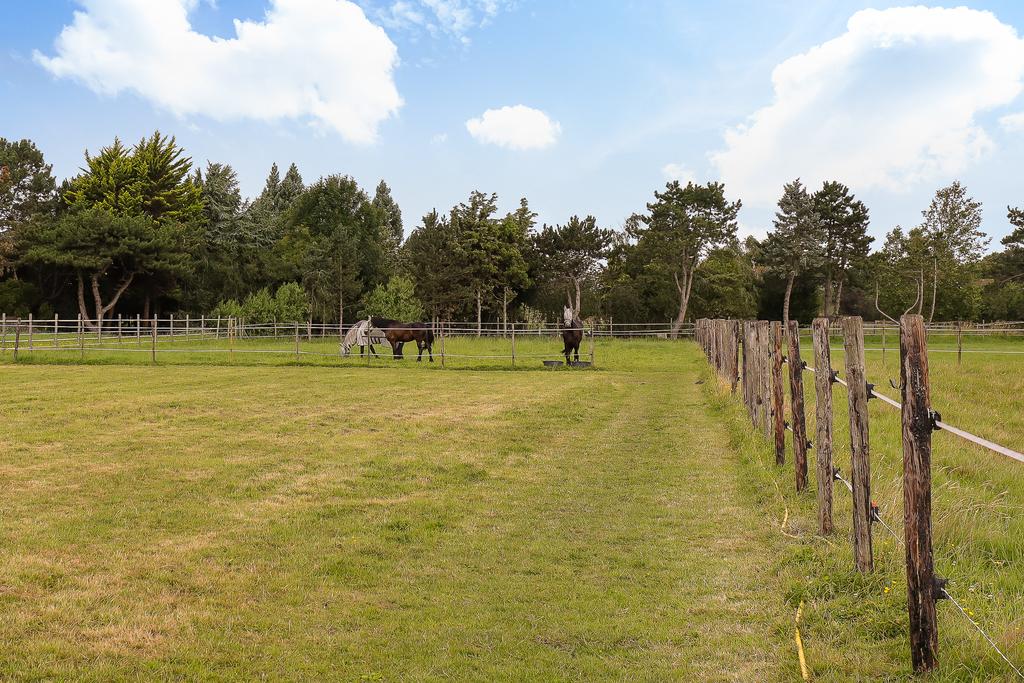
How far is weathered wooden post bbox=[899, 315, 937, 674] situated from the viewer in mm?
3023

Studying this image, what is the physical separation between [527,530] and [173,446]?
15.7 feet

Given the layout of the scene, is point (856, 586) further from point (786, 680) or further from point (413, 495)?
point (413, 495)

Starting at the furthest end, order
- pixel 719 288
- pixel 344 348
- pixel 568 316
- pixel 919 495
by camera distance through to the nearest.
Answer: pixel 719 288 < pixel 344 348 < pixel 568 316 < pixel 919 495

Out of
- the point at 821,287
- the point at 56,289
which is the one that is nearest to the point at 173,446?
the point at 56,289

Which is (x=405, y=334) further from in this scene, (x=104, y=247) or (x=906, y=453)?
(x=104, y=247)

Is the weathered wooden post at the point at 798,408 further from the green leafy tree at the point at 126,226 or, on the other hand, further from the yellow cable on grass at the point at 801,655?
the green leafy tree at the point at 126,226

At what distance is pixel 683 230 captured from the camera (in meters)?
47.9

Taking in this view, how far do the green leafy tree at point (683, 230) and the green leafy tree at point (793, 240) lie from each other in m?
5.11

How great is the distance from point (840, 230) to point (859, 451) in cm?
5621

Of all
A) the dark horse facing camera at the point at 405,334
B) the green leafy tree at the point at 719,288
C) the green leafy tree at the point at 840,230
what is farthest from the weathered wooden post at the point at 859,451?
the green leafy tree at the point at 840,230

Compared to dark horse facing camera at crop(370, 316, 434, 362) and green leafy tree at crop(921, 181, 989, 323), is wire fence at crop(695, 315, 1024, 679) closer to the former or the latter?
dark horse facing camera at crop(370, 316, 434, 362)

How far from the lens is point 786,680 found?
305cm

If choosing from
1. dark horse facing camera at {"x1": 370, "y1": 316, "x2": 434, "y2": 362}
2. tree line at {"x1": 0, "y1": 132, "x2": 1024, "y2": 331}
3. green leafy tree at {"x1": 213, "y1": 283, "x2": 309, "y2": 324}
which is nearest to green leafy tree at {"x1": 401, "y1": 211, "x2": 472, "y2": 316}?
tree line at {"x1": 0, "y1": 132, "x2": 1024, "y2": 331}

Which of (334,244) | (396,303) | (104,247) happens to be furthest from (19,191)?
(396,303)
